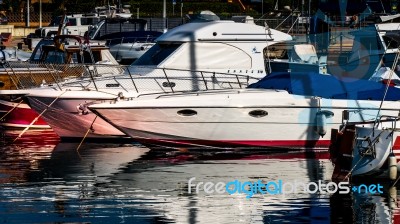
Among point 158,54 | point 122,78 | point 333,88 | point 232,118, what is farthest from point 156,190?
point 158,54

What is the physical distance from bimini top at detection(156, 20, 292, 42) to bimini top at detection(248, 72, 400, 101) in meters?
4.11

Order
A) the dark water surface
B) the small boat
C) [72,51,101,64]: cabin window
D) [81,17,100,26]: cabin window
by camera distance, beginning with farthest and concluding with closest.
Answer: [81,17,100,26]: cabin window → [72,51,101,64]: cabin window → the small boat → the dark water surface

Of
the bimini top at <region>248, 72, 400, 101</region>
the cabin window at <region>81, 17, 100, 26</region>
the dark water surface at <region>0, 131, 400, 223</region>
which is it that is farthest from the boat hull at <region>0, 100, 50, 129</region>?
the cabin window at <region>81, 17, 100, 26</region>

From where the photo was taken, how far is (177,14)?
64.7 metres

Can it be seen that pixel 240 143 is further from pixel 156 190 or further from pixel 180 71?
pixel 156 190

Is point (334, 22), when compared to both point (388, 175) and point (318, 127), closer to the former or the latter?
point (318, 127)

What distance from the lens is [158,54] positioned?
1125 inches

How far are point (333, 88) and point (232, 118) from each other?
2.06m

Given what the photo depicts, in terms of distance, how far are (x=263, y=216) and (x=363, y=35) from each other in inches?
559

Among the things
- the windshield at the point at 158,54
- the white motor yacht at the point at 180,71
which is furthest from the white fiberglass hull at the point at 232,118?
the windshield at the point at 158,54

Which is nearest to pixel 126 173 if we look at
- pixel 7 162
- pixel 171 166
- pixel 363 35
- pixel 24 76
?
pixel 171 166

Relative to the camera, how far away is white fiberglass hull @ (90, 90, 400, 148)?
23969 mm

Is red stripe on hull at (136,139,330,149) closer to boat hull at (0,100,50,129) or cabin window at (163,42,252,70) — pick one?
cabin window at (163,42,252,70)

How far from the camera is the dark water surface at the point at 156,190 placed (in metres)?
18.2
